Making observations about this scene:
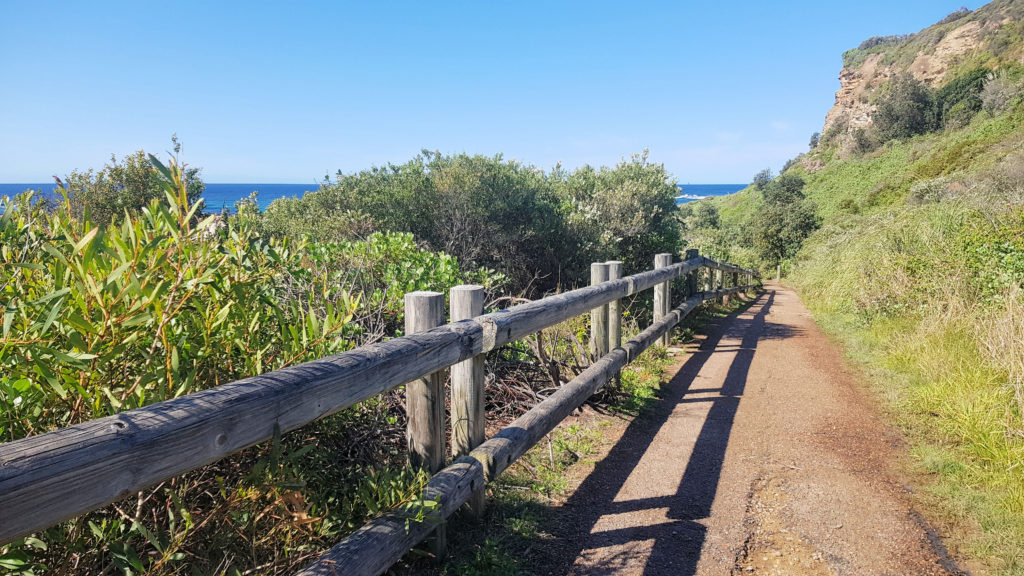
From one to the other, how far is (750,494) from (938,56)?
71.6m

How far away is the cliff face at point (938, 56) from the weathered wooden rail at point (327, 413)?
5606cm

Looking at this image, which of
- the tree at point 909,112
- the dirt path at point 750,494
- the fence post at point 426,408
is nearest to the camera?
the fence post at point 426,408

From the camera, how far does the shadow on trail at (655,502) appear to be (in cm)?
284

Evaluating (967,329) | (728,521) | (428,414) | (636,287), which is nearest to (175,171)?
(428,414)

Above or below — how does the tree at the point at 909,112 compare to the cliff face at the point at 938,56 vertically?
below

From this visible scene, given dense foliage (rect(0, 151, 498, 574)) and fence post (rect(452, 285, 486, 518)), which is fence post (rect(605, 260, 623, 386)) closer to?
fence post (rect(452, 285, 486, 518))

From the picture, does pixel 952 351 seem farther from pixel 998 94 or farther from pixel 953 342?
pixel 998 94

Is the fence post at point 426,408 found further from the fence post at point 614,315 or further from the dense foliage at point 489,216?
the dense foliage at point 489,216

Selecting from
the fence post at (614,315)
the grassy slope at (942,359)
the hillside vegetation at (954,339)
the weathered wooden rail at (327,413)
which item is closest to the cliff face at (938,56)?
the hillside vegetation at (954,339)

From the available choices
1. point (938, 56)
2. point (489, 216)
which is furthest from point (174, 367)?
point (938, 56)

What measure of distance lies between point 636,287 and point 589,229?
14.4ft

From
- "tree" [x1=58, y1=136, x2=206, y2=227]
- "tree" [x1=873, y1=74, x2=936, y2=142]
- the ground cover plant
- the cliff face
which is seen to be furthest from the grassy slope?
the cliff face

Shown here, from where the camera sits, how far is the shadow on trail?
2842 millimetres

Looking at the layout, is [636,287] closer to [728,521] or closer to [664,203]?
[728,521]
